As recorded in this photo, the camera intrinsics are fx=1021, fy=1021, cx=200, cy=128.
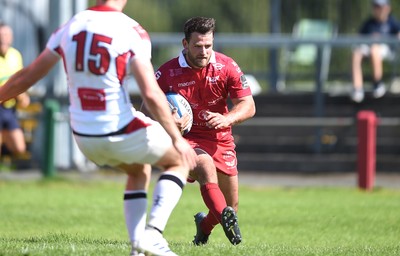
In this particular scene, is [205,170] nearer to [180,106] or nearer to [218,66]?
[180,106]

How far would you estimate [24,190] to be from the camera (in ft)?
54.6

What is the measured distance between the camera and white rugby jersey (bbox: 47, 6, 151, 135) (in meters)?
6.57

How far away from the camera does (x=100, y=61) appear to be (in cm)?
656

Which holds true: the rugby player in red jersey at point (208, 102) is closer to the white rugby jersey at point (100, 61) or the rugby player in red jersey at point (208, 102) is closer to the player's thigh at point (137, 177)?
the player's thigh at point (137, 177)

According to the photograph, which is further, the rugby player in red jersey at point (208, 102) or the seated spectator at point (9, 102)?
the seated spectator at point (9, 102)

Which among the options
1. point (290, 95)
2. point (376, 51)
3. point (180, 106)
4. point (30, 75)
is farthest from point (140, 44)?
point (290, 95)

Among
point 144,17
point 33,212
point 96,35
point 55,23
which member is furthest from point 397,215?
point 144,17

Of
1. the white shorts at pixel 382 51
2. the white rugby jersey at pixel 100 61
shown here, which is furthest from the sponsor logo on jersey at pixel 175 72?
the white shorts at pixel 382 51

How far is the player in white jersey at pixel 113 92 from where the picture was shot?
657 centimetres

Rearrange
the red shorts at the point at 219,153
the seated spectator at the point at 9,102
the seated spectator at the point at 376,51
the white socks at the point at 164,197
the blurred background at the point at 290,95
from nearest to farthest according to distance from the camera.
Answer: the white socks at the point at 164,197 < the red shorts at the point at 219,153 < the seated spectator at the point at 9,102 < the blurred background at the point at 290,95 < the seated spectator at the point at 376,51

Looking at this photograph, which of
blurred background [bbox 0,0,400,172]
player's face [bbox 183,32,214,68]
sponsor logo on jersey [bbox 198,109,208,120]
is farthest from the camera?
blurred background [bbox 0,0,400,172]

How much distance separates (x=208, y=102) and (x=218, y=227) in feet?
13.2

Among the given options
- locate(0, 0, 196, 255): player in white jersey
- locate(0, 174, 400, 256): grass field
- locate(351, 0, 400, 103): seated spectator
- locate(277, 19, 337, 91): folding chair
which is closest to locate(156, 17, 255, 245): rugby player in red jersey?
locate(0, 174, 400, 256): grass field

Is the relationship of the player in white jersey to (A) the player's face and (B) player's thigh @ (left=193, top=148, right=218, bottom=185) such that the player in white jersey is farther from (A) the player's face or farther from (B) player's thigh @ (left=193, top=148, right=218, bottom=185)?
(A) the player's face
